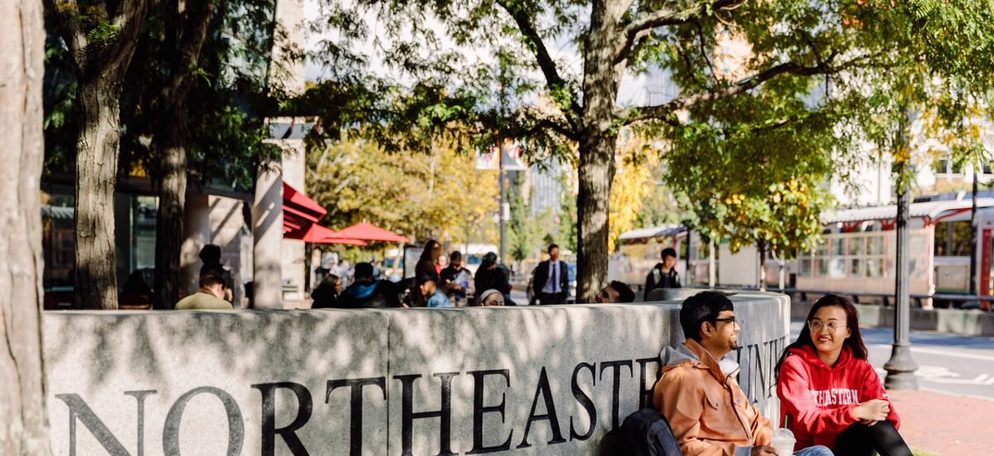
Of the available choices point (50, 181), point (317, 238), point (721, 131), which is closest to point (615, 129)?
point (721, 131)

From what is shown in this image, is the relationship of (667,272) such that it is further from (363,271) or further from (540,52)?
(363,271)

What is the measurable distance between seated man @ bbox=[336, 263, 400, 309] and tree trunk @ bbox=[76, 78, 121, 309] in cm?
227

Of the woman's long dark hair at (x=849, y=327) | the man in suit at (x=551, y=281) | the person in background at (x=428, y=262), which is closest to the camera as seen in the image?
the woman's long dark hair at (x=849, y=327)

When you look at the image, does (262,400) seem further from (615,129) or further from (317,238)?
(317,238)

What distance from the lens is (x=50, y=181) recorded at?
14.7 metres

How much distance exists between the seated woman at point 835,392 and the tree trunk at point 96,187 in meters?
4.82

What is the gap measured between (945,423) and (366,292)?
6000 millimetres

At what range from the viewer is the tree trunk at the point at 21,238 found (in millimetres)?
2670

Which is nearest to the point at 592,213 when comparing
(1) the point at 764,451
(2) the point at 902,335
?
(1) the point at 764,451

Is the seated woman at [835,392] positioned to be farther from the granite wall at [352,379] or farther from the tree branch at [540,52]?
the tree branch at [540,52]

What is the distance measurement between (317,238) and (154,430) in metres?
20.5

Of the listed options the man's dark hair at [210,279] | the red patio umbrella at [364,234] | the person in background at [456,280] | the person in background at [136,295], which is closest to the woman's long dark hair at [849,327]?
the man's dark hair at [210,279]

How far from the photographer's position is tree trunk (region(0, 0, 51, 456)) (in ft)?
8.76

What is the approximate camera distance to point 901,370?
12953 mm
